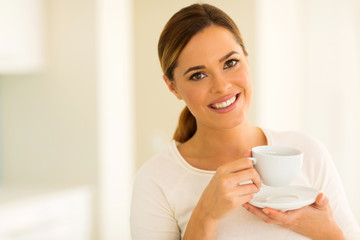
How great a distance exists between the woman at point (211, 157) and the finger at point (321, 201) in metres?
0.02

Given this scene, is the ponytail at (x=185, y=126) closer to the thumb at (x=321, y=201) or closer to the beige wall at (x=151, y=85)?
A: the thumb at (x=321, y=201)

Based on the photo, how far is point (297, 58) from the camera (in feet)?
12.1

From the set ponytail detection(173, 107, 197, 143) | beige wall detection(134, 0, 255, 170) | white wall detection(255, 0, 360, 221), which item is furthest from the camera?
beige wall detection(134, 0, 255, 170)

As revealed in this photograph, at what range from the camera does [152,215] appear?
1503mm

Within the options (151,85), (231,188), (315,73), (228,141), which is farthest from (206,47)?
(151,85)

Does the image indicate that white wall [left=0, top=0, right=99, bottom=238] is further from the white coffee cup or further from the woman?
the white coffee cup

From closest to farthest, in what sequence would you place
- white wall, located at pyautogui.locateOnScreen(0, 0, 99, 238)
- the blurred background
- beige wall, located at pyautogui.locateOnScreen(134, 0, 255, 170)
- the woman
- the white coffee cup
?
the white coffee cup, the woman, the blurred background, white wall, located at pyautogui.locateOnScreen(0, 0, 99, 238), beige wall, located at pyautogui.locateOnScreen(134, 0, 255, 170)

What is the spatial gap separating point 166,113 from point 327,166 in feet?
8.50

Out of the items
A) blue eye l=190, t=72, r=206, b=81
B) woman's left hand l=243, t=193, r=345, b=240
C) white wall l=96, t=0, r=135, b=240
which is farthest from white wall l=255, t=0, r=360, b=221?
woman's left hand l=243, t=193, r=345, b=240

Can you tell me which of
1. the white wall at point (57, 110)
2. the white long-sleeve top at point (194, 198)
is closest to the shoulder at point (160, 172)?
the white long-sleeve top at point (194, 198)

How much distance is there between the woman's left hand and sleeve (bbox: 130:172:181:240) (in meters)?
0.30

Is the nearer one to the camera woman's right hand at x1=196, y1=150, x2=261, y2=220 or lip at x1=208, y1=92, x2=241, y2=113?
woman's right hand at x1=196, y1=150, x2=261, y2=220

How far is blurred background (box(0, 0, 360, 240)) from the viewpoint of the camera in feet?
10.1

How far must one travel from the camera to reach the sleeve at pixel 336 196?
4.72 ft
